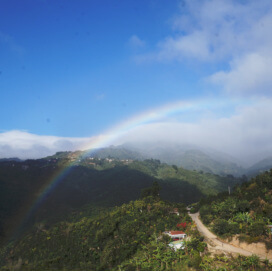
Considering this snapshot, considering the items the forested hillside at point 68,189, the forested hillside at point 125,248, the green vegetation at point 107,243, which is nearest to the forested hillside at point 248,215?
the forested hillside at point 125,248

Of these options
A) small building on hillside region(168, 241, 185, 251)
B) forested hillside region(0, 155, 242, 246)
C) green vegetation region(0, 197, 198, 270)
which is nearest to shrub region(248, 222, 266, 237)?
green vegetation region(0, 197, 198, 270)

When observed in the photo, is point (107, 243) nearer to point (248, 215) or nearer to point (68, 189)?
point (248, 215)

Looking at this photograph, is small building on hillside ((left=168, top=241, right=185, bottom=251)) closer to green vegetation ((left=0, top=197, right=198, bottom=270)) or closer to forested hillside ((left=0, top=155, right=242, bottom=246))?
green vegetation ((left=0, top=197, right=198, bottom=270))

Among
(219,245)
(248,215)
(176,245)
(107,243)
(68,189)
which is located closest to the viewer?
(219,245)

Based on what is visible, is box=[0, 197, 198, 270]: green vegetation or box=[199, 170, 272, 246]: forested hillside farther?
box=[0, 197, 198, 270]: green vegetation

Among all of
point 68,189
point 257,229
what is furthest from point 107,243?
point 68,189

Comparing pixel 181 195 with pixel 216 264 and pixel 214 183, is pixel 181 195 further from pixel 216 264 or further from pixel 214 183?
pixel 216 264

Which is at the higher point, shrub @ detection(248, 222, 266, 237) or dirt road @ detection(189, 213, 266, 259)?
shrub @ detection(248, 222, 266, 237)

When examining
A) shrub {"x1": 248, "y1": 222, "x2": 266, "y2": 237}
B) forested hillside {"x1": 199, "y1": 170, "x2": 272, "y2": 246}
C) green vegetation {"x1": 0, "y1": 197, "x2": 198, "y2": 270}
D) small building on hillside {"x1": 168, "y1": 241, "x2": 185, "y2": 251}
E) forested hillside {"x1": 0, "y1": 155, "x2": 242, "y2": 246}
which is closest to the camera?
shrub {"x1": 248, "y1": 222, "x2": 266, "y2": 237}
